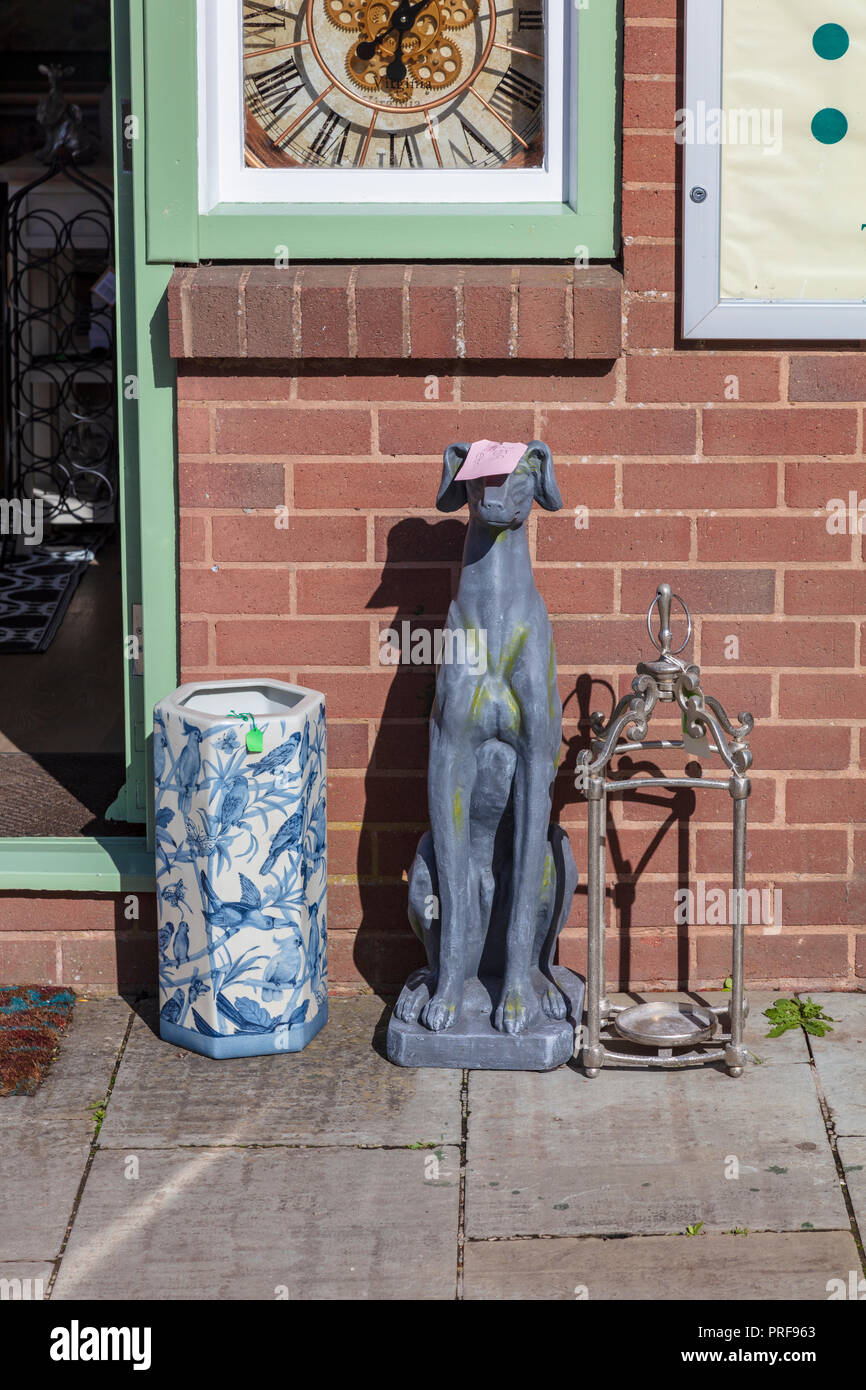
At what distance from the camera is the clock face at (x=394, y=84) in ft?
13.6

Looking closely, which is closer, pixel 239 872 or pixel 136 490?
pixel 239 872

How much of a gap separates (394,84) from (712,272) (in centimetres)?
96

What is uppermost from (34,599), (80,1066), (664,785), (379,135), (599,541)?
(379,135)

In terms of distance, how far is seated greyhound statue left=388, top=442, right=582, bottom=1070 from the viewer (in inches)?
149

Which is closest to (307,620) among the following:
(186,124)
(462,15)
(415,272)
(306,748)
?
(306,748)

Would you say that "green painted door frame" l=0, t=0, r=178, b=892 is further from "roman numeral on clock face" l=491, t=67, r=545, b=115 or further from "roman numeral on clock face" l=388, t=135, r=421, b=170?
"roman numeral on clock face" l=491, t=67, r=545, b=115

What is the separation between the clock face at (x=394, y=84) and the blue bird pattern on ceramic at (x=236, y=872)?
4.80 feet

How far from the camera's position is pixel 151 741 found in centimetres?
437

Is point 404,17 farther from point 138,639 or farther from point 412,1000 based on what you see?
point 412,1000

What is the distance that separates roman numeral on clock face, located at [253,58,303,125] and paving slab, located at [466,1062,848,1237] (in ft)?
8.15

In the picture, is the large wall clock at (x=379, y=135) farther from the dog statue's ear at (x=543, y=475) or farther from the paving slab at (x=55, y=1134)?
the paving slab at (x=55, y=1134)

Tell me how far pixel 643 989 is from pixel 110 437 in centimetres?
626

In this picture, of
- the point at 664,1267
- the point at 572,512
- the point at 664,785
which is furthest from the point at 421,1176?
the point at 572,512

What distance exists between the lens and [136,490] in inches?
172
